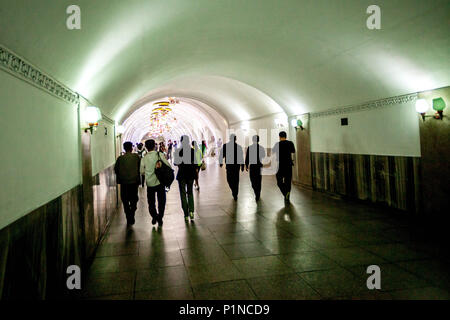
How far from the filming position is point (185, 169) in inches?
256

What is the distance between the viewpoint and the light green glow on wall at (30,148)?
223cm

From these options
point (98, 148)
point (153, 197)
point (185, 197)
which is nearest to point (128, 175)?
point (153, 197)

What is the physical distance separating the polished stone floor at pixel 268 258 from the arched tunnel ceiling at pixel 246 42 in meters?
2.47

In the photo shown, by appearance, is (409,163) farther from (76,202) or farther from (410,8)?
(76,202)

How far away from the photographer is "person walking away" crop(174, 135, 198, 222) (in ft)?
21.3

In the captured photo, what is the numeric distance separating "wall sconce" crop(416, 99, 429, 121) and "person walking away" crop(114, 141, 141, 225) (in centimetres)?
549

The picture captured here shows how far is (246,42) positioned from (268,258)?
4.89 meters

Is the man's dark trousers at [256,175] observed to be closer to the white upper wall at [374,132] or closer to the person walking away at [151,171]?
the white upper wall at [374,132]

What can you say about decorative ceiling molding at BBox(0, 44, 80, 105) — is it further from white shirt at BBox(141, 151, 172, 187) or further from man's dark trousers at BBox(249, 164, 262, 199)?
man's dark trousers at BBox(249, 164, 262, 199)

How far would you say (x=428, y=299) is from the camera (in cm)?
313

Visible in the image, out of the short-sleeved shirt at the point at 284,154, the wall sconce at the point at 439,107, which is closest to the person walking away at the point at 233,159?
the short-sleeved shirt at the point at 284,154

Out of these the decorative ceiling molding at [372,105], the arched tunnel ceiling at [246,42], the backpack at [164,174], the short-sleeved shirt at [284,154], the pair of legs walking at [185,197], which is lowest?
the pair of legs walking at [185,197]

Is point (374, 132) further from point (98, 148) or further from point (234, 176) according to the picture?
point (98, 148)

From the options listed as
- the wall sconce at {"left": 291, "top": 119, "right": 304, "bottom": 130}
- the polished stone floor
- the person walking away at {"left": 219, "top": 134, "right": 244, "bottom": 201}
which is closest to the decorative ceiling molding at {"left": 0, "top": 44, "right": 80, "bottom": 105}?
the polished stone floor
